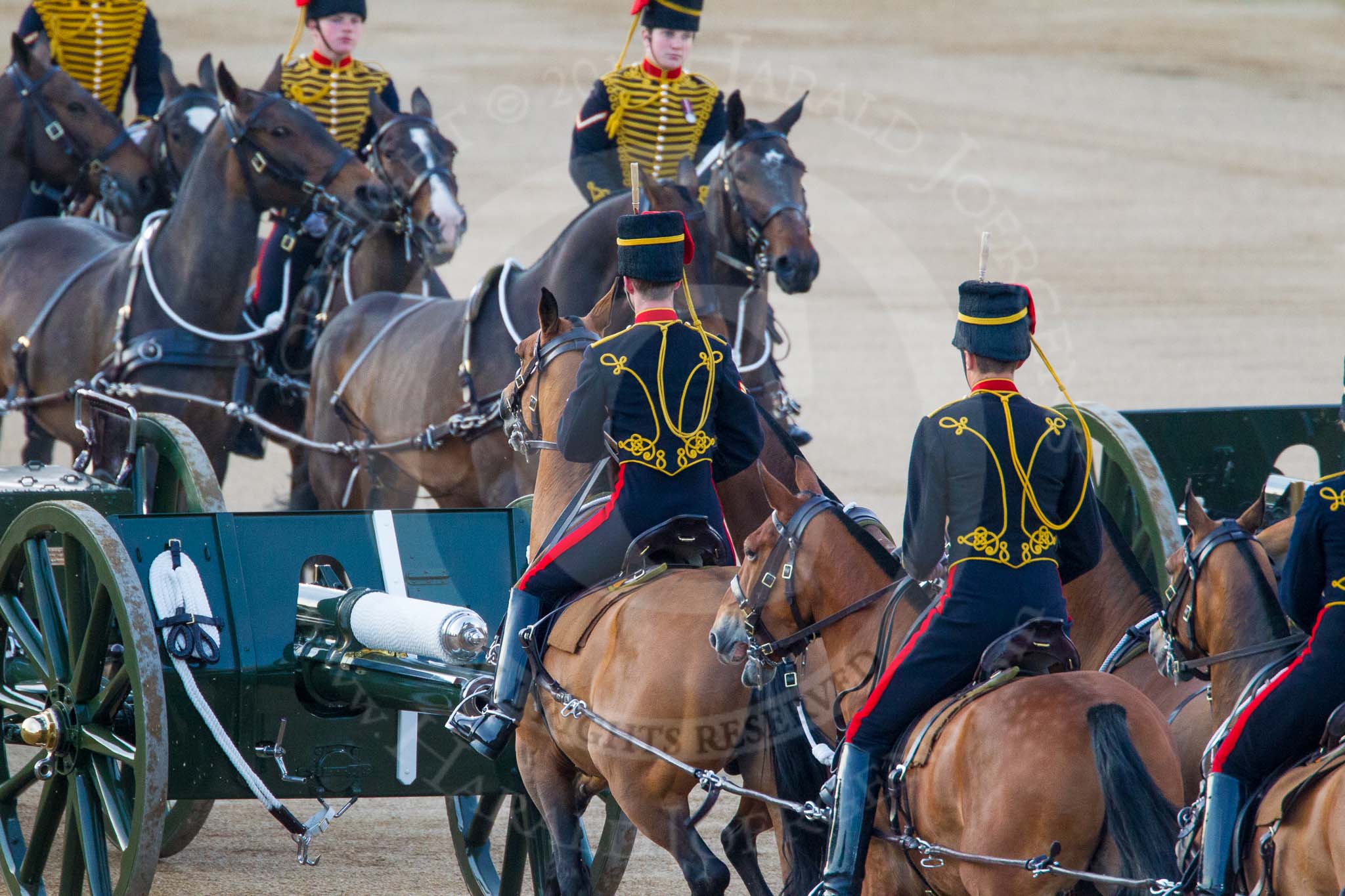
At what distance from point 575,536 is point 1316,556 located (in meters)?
1.69

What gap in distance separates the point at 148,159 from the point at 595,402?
5.92 metres

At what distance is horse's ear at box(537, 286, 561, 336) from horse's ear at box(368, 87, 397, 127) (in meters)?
3.92

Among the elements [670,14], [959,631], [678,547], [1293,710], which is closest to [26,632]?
[678,547]

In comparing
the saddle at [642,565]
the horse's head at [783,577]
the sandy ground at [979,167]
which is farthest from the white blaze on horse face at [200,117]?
the horse's head at [783,577]

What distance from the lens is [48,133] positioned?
9.51 meters

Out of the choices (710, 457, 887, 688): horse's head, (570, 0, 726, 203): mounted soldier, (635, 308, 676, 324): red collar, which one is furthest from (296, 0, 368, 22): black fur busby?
(710, 457, 887, 688): horse's head

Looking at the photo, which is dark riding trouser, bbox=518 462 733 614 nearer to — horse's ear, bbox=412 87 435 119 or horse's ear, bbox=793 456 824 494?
horse's ear, bbox=793 456 824 494

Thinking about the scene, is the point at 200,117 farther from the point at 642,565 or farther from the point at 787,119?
the point at 642,565

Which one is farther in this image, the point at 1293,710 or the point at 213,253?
the point at 213,253

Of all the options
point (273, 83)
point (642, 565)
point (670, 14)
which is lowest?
point (642, 565)

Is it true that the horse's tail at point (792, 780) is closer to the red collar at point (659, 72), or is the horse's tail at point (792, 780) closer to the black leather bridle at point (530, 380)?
the black leather bridle at point (530, 380)

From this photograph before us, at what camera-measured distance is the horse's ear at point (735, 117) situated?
7152 mm

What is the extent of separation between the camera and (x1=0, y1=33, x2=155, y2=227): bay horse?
9.40 meters

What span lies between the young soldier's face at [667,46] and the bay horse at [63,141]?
2897 millimetres
